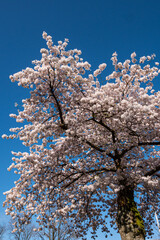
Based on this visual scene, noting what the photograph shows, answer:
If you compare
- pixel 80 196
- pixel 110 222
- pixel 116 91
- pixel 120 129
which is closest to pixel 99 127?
pixel 120 129

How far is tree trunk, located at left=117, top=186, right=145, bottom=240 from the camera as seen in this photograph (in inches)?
380

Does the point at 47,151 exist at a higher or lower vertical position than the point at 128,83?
lower

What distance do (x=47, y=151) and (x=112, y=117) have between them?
402cm

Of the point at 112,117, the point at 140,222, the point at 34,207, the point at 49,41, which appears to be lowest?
the point at 140,222

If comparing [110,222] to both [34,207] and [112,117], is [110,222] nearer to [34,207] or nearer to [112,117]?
[34,207]

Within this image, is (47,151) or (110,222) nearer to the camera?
(47,151)

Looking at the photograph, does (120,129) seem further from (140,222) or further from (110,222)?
(110,222)

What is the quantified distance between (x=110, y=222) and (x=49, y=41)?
12922mm

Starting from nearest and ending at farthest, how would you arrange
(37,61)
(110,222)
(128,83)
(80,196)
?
(37,61)
(128,83)
(80,196)
(110,222)

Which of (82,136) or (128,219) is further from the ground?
(82,136)

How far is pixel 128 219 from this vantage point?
1009cm

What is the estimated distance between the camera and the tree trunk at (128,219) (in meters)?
9.66

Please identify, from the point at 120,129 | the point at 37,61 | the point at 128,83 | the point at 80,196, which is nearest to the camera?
the point at 37,61

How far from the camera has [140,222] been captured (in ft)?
33.1
